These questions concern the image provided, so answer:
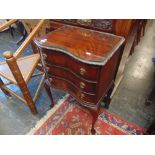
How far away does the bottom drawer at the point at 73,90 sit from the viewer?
1143mm

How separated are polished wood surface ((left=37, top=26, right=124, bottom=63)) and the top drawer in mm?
57

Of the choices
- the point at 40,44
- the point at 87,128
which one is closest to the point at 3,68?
the point at 40,44

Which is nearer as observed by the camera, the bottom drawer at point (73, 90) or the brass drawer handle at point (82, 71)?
the brass drawer handle at point (82, 71)

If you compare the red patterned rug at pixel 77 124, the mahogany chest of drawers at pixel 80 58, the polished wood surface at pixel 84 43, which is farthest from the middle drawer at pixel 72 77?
the red patterned rug at pixel 77 124

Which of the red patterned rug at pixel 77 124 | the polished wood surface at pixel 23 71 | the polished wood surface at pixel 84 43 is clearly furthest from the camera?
the red patterned rug at pixel 77 124

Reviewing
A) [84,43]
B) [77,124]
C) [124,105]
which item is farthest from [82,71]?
[124,105]

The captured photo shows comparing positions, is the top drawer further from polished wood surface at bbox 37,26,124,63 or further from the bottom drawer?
the bottom drawer

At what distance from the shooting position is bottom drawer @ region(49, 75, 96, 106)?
45.0 inches

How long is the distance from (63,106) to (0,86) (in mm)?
811

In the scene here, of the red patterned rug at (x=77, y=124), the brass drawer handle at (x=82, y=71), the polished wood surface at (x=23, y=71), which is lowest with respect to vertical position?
the red patterned rug at (x=77, y=124)

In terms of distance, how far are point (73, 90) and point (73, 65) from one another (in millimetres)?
291

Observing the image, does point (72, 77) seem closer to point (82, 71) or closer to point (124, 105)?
point (82, 71)

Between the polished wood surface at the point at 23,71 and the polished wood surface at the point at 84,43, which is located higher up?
the polished wood surface at the point at 84,43

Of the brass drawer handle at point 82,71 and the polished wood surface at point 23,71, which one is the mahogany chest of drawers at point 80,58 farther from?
the polished wood surface at point 23,71
